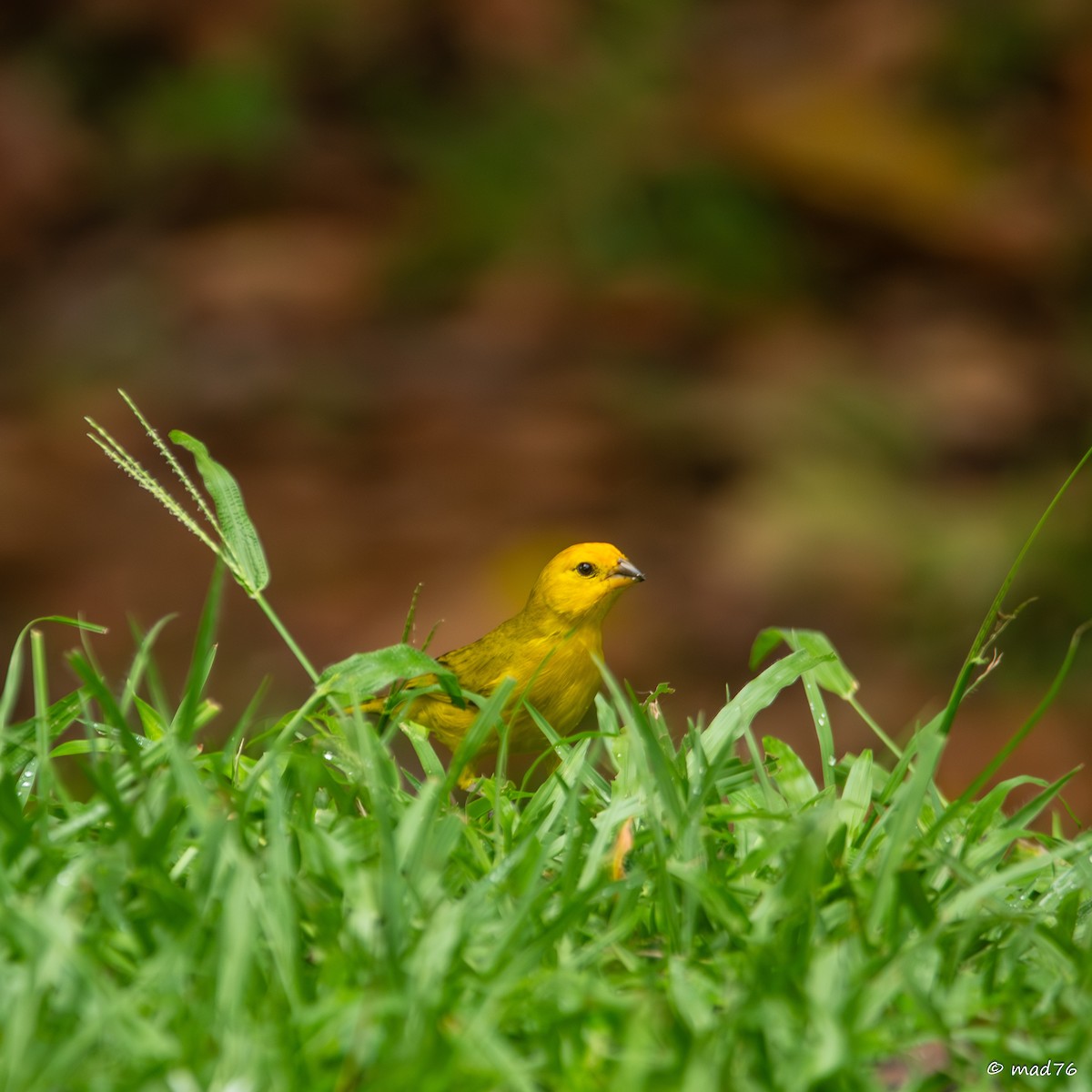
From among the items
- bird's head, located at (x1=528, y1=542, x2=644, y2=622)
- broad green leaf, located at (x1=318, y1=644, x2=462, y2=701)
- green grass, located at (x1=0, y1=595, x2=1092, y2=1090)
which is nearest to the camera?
green grass, located at (x1=0, y1=595, x2=1092, y2=1090)

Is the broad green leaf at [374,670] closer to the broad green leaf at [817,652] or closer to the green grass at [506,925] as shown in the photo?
the green grass at [506,925]

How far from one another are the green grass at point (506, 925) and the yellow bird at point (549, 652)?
791mm

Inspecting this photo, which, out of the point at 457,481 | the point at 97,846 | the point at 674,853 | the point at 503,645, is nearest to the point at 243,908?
the point at 97,846

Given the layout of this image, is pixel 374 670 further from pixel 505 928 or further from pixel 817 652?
pixel 817 652

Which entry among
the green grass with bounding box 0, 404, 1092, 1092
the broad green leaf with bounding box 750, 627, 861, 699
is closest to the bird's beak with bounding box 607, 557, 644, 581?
the broad green leaf with bounding box 750, 627, 861, 699

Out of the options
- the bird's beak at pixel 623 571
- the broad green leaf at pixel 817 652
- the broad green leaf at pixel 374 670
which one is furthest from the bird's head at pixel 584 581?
the broad green leaf at pixel 374 670

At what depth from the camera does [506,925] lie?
1962mm

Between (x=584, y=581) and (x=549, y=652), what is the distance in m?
0.42

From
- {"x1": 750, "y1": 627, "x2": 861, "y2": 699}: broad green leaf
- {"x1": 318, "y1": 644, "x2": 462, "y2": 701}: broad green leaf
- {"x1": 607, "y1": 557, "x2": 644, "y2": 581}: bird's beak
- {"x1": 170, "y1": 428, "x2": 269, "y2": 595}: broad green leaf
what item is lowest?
{"x1": 607, "y1": 557, "x2": 644, "y2": 581}: bird's beak

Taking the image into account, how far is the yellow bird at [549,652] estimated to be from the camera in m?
3.32

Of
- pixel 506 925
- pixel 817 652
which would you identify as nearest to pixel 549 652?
pixel 817 652

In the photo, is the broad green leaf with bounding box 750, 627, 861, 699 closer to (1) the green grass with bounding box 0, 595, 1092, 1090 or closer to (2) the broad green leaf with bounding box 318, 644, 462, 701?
(1) the green grass with bounding box 0, 595, 1092, 1090

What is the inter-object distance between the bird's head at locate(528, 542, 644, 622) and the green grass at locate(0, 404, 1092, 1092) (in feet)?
3.61

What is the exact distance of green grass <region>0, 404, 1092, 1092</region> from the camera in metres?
1.71
